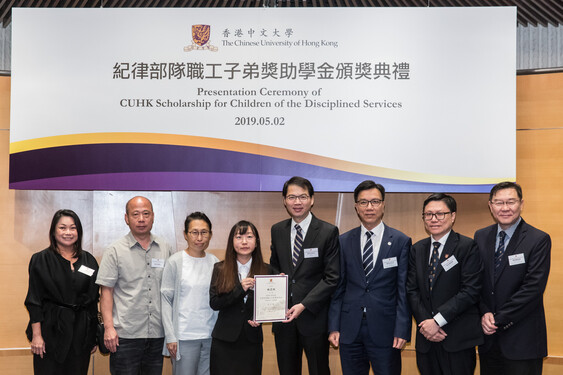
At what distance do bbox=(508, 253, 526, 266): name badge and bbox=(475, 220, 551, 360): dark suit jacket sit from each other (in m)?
0.02

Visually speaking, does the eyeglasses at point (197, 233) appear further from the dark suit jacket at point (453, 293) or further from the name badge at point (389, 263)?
the dark suit jacket at point (453, 293)

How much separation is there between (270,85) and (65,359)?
2.76 m

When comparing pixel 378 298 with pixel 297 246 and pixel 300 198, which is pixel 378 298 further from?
pixel 300 198

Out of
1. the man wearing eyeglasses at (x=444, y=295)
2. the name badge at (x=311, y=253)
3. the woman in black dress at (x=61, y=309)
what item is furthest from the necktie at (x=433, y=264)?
the woman in black dress at (x=61, y=309)

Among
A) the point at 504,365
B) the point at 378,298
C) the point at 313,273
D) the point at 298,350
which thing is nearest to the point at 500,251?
the point at 504,365

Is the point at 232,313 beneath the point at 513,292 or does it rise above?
beneath

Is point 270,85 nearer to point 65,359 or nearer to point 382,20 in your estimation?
point 382,20

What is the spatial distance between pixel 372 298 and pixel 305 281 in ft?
1.55

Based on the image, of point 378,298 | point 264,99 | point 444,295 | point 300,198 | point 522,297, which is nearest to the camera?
point 522,297

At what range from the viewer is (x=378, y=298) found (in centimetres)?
354

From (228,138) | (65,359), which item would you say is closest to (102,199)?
(228,138)

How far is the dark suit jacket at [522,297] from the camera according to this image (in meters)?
3.34

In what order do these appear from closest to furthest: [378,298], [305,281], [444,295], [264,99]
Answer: [444,295], [378,298], [305,281], [264,99]

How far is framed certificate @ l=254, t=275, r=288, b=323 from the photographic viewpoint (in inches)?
137
